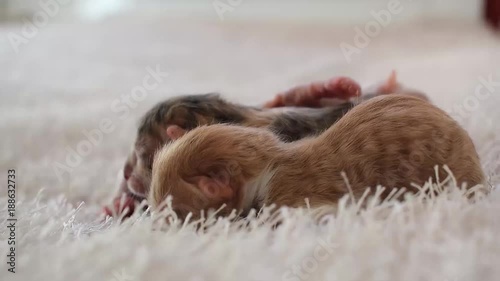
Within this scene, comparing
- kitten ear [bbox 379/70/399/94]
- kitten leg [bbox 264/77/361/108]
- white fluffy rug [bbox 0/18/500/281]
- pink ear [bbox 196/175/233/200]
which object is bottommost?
white fluffy rug [bbox 0/18/500/281]

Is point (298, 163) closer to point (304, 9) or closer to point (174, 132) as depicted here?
point (174, 132)

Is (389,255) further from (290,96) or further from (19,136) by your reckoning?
(19,136)

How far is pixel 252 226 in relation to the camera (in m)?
0.45

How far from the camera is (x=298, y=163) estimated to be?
0.47m

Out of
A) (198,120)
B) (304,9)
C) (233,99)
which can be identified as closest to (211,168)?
(198,120)

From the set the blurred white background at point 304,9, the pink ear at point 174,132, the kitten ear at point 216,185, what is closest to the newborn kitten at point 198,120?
the pink ear at point 174,132

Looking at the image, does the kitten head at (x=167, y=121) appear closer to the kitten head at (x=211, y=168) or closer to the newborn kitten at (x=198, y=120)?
the newborn kitten at (x=198, y=120)

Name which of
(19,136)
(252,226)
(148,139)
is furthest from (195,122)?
(19,136)

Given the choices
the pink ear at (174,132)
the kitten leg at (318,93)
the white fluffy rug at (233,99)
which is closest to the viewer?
the white fluffy rug at (233,99)

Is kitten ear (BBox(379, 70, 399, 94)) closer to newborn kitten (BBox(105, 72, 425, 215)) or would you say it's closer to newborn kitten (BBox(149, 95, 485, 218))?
newborn kitten (BBox(105, 72, 425, 215))

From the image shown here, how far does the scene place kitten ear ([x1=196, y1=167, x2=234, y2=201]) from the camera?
452 millimetres

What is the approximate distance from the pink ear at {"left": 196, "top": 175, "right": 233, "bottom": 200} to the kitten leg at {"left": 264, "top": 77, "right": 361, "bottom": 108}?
27cm

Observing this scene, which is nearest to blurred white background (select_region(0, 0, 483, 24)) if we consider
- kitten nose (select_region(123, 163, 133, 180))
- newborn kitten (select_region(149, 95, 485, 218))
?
kitten nose (select_region(123, 163, 133, 180))

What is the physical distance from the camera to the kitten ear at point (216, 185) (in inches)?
17.8
